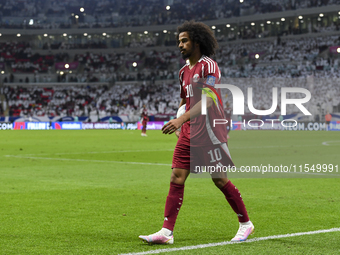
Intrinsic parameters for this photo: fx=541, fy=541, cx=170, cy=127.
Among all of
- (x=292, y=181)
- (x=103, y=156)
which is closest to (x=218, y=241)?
(x=292, y=181)

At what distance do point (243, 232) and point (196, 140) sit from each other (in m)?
1.15

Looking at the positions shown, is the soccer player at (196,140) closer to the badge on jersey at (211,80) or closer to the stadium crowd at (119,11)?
the badge on jersey at (211,80)

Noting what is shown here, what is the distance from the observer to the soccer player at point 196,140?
19.6 ft

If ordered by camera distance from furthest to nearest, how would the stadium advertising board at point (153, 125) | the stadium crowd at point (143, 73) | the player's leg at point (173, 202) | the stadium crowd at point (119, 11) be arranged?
the stadium crowd at point (119, 11) → the stadium crowd at point (143, 73) → the stadium advertising board at point (153, 125) → the player's leg at point (173, 202)

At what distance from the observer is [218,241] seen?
5.97 meters

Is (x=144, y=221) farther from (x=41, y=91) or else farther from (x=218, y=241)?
(x=41, y=91)

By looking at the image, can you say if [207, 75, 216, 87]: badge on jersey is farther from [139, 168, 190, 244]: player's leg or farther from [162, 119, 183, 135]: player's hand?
[139, 168, 190, 244]: player's leg

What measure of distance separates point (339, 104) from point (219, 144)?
44635 millimetres

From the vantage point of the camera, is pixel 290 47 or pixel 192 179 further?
pixel 290 47

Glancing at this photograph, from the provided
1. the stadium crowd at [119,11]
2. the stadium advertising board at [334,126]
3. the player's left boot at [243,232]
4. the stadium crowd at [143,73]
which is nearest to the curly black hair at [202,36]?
the player's left boot at [243,232]

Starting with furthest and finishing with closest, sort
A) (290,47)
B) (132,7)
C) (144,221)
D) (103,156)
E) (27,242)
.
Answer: (132,7) < (290,47) < (103,156) < (144,221) < (27,242)

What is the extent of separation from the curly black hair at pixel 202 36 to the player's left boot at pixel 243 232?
200 centimetres

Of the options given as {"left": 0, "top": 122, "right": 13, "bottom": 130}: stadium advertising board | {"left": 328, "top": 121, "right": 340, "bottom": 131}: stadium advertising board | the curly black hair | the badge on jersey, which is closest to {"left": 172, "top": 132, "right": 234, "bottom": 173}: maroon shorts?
the badge on jersey

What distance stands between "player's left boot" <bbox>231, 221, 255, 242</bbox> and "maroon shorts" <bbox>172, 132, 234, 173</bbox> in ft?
2.34
